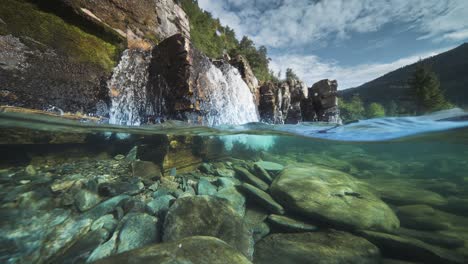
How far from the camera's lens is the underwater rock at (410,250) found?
13.7 feet

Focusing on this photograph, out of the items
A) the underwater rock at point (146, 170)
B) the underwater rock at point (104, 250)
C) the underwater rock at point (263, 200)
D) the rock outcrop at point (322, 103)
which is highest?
Answer: the rock outcrop at point (322, 103)

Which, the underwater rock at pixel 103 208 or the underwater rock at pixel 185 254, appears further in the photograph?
the underwater rock at pixel 103 208

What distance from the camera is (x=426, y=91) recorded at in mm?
32344

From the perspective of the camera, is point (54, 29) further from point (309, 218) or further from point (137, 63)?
point (309, 218)

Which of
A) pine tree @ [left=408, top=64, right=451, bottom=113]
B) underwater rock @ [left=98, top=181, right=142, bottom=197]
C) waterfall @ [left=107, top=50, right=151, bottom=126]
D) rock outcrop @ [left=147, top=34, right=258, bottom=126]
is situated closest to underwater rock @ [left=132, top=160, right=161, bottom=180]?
underwater rock @ [left=98, top=181, right=142, bottom=197]

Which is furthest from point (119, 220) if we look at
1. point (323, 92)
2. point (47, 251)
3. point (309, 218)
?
point (323, 92)

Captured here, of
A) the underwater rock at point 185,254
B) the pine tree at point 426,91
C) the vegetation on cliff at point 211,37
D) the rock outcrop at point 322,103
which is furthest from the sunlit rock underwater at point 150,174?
the pine tree at point 426,91

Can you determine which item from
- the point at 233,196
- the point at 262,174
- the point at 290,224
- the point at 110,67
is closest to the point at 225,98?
the point at 262,174

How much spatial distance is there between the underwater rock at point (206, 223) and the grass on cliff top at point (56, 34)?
5.14 meters

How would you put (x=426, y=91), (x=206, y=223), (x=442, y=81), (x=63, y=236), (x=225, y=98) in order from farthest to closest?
(x=442, y=81), (x=426, y=91), (x=225, y=98), (x=206, y=223), (x=63, y=236)

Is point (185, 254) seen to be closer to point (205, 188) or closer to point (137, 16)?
point (205, 188)

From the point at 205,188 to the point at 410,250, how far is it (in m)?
5.78

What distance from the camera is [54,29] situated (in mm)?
5195

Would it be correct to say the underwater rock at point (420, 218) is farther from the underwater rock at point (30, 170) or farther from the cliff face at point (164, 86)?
the underwater rock at point (30, 170)
